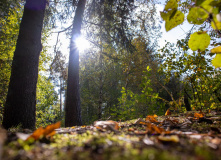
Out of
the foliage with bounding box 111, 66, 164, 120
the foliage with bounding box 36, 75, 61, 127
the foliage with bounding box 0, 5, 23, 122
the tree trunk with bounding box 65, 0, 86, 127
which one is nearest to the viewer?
the foliage with bounding box 111, 66, 164, 120

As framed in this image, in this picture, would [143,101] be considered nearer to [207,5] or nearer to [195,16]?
[195,16]

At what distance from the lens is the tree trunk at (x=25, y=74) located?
2.79m

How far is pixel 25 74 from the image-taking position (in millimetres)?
3051

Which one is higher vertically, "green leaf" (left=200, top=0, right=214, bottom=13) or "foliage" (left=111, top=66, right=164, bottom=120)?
"green leaf" (left=200, top=0, right=214, bottom=13)

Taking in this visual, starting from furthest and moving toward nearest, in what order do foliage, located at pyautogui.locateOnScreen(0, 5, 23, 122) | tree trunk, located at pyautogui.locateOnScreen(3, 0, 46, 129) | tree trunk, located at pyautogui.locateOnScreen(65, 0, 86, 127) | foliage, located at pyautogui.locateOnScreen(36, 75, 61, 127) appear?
foliage, located at pyautogui.locateOnScreen(36, 75, 61, 127), foliage, located at pyautogui.locateOnScreen(0, 5, 23, 122), tree trunk, located at pyautogui.locateOnScreen(65, 0, 86, 127), tree trunk, located at pyautogui.locateOnScreen(3, 0, 46, 129)

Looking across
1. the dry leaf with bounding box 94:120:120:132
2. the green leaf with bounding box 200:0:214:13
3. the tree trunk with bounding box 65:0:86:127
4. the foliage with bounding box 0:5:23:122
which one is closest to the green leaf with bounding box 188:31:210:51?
the green leaf with bounding box 200:0:214:13

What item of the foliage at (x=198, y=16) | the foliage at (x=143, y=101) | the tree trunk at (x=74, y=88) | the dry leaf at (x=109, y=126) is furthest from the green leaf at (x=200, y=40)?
the tree trunk at (x=74, y=88)

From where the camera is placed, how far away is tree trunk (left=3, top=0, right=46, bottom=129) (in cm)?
279

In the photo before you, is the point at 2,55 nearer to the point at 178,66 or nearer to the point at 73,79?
the point at 73,79

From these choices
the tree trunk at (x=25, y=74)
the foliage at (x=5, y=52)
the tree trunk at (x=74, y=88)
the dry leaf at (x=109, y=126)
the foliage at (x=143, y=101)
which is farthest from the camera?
the foliage at (x=5, y=52)

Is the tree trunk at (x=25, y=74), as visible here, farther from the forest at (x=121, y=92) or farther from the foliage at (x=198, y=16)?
the foliage at (x=198, y=16)

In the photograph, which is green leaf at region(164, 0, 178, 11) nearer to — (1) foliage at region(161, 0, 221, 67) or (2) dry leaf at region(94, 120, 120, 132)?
(1) foliage at region(161, 0, 221, 67)

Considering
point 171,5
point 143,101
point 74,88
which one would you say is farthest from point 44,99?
point 171,5

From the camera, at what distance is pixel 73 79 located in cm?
516
